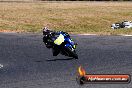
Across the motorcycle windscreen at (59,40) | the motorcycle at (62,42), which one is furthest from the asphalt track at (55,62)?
the motorcycle windscreen at (59,40)

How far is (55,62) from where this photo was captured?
61.7 ft

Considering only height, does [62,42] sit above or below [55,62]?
above

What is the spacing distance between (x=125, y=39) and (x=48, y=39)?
984cm

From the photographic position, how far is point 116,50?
72.3ft

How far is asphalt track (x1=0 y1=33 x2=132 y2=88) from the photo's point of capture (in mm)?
14883

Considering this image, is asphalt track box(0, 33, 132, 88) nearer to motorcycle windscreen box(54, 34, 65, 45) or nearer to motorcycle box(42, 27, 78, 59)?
motorcycle box(42, 27, 78, 59)

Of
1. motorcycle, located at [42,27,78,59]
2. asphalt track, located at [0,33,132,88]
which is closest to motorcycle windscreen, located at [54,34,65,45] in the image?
motorcycle, located at [42,27,78,59]

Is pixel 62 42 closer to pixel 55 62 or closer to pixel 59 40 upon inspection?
pixel 59 40

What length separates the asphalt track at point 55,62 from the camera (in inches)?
586

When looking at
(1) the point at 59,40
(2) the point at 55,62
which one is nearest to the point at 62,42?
(1) the point at 59,40

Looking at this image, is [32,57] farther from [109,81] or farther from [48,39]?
[109,81]

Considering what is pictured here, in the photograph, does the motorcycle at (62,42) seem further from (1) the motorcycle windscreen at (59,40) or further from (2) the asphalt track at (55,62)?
(2) the asphalt track at (55,62)

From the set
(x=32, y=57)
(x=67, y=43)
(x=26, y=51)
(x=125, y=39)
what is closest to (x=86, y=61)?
(x=67, y=43)

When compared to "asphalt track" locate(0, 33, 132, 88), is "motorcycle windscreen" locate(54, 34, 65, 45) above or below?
above
